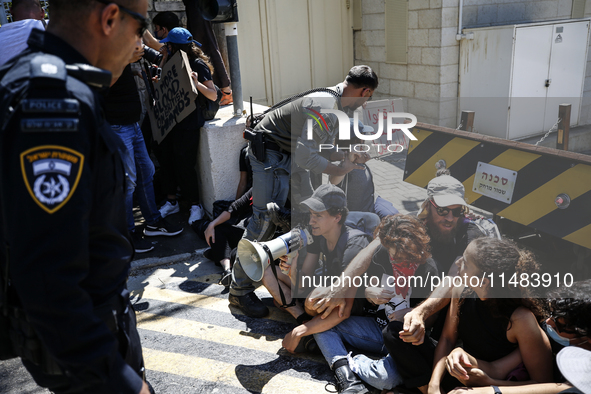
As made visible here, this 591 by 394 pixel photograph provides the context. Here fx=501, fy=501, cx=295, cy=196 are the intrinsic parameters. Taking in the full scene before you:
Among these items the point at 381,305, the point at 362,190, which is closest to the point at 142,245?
the point at 381,305

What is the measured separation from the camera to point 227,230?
4527 mm

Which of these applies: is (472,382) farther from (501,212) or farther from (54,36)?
(54,36)

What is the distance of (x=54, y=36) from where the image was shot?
56.9 inches

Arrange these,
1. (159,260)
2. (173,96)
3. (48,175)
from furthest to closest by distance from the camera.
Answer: (173,96)
(159,260)
(48,175)

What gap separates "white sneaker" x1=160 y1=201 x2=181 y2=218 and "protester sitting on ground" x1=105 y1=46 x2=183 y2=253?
0.65 ft

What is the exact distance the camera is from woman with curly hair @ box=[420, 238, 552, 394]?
2414mm

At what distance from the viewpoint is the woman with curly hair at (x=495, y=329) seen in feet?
7.92

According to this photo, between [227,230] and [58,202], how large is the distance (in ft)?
10.8

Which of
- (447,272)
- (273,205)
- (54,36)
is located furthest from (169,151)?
(54,36)

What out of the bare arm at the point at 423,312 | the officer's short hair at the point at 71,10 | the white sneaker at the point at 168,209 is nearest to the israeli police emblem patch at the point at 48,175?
the officer's short hair at the point at 71,10

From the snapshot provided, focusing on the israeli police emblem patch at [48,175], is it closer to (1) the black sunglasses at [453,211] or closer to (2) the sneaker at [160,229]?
(1) the black sunglasses at [453,211]

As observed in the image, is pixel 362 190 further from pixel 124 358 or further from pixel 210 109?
pixel 210 109

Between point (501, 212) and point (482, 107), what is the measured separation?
20.7 ft

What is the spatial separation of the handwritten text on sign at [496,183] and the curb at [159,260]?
9.81 feet
